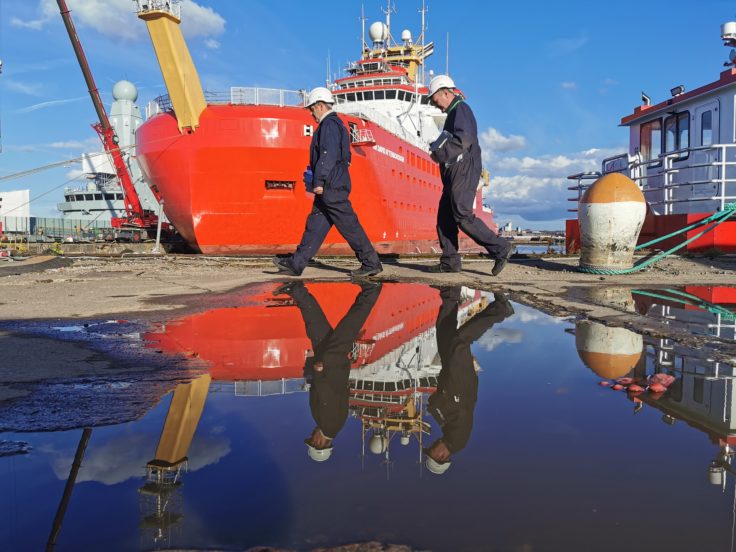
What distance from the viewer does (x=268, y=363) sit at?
228 cm

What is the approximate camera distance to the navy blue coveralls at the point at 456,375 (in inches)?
59.2

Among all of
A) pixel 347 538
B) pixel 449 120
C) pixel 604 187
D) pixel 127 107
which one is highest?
pixel 127 107

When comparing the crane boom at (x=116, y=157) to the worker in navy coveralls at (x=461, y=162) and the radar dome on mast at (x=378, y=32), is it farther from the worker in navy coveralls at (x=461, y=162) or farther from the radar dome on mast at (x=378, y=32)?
the worker in navy coveralls at (x=461, y=162)

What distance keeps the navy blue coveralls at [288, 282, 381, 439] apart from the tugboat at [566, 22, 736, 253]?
7.55m

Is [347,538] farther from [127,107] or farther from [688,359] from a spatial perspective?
[127,107]

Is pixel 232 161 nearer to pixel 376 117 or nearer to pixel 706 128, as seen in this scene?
pixel 376 117

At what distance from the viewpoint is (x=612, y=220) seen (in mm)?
6203

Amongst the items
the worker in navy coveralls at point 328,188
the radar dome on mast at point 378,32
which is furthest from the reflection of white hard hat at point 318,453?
the radar dome on mast at point 378,32

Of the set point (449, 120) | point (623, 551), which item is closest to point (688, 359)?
point (623, 551)

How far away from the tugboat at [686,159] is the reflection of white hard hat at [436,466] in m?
9.27

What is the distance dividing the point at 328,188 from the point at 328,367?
4381 mm

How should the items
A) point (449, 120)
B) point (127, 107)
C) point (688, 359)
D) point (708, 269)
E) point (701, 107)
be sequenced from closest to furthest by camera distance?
point (688, 359)
point (449, 120)
point (708, 269)
point (701, 107)
point (127, 107)

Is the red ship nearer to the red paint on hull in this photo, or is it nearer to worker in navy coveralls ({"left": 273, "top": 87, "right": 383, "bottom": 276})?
worker in navy coveralls ({"left": 273, "top": 87, "right": 383, "bottom": 276})

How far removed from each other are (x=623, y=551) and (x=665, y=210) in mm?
10952
